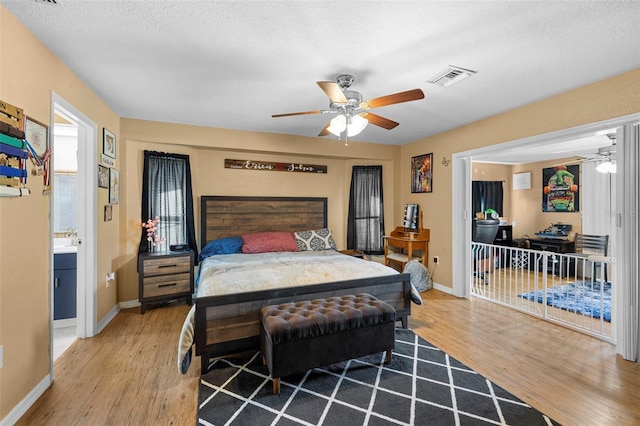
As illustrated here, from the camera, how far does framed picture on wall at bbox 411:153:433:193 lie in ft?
15.9

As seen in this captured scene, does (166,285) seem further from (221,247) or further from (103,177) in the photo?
(103,177)

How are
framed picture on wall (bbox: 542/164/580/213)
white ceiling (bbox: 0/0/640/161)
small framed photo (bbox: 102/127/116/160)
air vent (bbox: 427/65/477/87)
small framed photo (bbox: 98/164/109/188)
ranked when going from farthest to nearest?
framed picture on wall (bbox: 542/164/580/213)
small framed photo (bbox: 102/127/116/160)
small framed photo (bbox: 98/164/109/188)
air vent (bbox: 427/65/477/87)
white ceiling (bbox: 0/0/640/161)

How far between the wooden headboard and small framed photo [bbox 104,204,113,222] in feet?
3.69

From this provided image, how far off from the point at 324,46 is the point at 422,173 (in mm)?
3399

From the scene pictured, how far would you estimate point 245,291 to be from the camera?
2.48 meters

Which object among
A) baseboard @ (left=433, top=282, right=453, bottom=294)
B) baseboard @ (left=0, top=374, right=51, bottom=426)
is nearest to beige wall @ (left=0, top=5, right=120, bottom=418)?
baseboard @ (left=0, top=374, right=51, bottom=426)

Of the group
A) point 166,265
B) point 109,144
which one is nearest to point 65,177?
point 109,144

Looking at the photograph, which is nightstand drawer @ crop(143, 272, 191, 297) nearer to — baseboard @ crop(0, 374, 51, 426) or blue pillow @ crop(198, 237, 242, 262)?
blue pillow @ crop(198, 237, 242, 262)

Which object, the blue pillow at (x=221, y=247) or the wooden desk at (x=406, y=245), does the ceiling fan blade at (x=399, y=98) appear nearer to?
the blue pillow at (x=221, y=247)

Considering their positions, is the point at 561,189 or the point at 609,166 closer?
the point at 609,166

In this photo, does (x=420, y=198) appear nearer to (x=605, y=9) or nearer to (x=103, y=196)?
(x=605, y=9)

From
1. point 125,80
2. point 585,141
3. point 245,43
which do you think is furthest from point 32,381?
point 585,141

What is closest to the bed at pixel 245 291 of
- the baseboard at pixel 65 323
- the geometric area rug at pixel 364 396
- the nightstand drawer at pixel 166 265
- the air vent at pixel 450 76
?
the geometric area rug at pixel 364 396

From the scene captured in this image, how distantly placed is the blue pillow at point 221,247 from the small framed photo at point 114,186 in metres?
1.24
